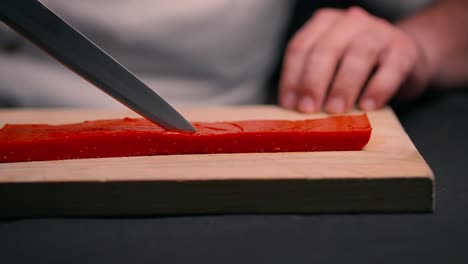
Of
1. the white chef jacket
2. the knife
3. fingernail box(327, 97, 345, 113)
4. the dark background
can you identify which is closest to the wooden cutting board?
the dark background

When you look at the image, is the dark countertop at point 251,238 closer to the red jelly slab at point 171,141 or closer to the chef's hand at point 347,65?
the red jelly slab at point 171,141

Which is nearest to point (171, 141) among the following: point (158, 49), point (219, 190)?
point (219, 190)

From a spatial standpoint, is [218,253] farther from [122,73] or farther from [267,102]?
[267,102]

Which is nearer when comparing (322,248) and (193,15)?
(322,248)

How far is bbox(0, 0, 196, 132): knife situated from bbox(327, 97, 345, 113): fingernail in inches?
12.7

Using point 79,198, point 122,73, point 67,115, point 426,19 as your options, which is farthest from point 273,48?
point 79,198

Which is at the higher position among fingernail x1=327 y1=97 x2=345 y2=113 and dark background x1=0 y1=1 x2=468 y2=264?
fingernail x1=327 y1=97 x2=345 y2=113

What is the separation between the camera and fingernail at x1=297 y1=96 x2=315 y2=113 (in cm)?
118

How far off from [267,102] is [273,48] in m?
0.13

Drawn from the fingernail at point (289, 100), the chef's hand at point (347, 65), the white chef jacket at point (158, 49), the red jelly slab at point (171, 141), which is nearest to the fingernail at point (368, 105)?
the chef's hand at point (347, 65)

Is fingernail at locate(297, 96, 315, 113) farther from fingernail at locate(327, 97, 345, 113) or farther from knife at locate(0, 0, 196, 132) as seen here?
knife at locate(0, 0, 196, 132)

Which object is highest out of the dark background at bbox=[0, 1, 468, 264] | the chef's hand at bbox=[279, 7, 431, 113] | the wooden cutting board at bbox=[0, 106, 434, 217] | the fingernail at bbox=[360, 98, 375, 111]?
the chef's hand at bbox=[279, 7, 431, 113]

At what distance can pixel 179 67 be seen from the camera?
4.55 ft

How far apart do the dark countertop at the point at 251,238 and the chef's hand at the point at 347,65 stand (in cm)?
34
